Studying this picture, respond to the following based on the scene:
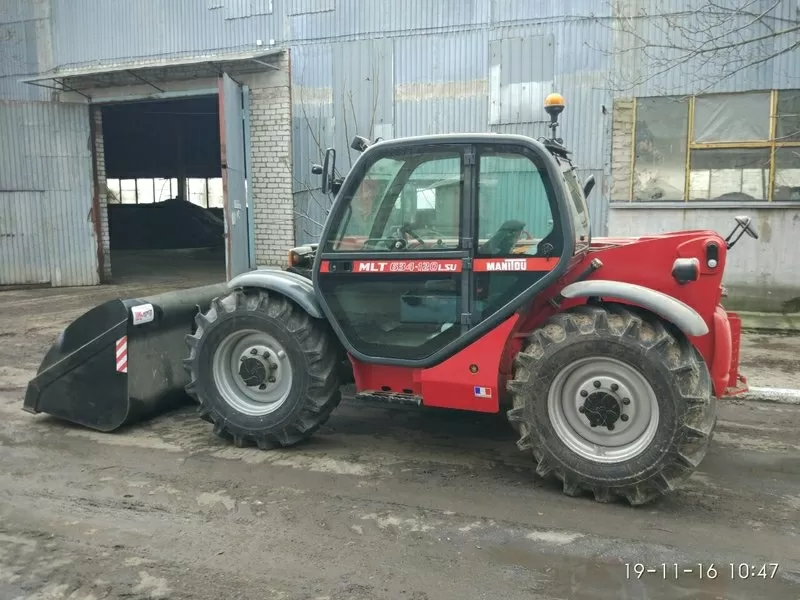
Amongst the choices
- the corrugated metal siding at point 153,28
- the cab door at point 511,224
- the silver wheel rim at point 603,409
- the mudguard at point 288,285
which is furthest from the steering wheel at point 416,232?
the corrugated metal siding at point 153,28

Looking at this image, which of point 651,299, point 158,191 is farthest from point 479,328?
point 158,191

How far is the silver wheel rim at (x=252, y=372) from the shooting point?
15.1 ft

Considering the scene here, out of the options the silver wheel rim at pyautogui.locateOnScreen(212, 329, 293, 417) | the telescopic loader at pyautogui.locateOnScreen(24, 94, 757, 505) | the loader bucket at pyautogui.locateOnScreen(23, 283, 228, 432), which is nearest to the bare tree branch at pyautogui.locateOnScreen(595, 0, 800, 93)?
the telescopic loader at pyautogui.locateOnScreen(24, 94, 757, 505)

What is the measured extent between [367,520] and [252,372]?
1.50m

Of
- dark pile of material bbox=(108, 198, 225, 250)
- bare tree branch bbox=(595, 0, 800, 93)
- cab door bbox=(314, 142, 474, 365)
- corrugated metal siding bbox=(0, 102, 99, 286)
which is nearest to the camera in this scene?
cab door bbox=(314, 142, 474, 365)

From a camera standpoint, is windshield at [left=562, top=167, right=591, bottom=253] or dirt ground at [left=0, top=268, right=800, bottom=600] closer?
dirt ground at [left=0, top=268, right=800, bottom=600]

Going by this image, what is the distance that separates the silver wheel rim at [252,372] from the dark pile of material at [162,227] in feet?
67.5

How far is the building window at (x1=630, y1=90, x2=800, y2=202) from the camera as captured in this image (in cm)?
941

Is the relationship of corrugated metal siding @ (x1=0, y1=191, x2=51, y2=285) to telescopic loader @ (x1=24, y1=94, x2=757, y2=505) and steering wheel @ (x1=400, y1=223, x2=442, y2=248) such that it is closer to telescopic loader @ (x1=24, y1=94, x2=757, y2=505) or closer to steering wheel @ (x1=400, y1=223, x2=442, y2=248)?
telescopic loader @ (x1=24, y1=94, x2=757, y2=505)

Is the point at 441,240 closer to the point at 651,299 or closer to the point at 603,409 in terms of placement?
the point at 651,299

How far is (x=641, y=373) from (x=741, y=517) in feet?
3.10

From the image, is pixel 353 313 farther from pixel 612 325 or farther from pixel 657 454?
pixel 657 454
